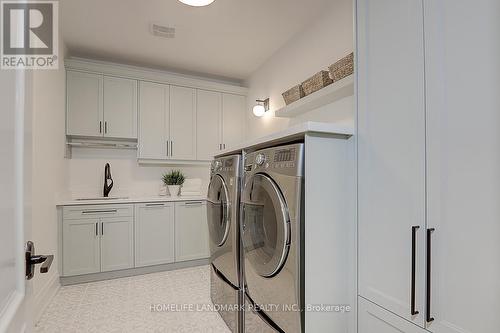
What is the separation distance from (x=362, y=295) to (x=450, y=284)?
17.3 inches

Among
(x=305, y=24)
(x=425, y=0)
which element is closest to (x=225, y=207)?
(x=425, y=0)

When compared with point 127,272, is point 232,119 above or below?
above

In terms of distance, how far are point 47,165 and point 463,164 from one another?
3080 millimetres

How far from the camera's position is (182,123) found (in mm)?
3730

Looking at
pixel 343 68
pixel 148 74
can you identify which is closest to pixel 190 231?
pixel 148 74

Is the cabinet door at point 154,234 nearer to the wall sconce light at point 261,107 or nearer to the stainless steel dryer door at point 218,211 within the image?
the stainless steel dryer door at point 218,211

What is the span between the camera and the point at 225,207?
2039 millimetres

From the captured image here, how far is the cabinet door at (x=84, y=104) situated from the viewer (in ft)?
10.4

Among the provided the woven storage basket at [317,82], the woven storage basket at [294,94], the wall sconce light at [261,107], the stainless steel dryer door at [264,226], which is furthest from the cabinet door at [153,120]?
the stainless steel dryer door at [264,226]

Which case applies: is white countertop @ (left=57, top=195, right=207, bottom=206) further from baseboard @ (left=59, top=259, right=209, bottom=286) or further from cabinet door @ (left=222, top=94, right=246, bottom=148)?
cabinet door @ (left=222, top=94, right=246, bottom=148)

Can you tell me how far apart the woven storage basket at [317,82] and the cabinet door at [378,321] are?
161 cm

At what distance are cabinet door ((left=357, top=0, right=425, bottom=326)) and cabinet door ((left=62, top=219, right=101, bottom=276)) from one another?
2.85 metres

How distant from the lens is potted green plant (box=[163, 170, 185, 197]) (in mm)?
3688

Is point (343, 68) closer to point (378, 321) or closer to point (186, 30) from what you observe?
point (378, 321)
